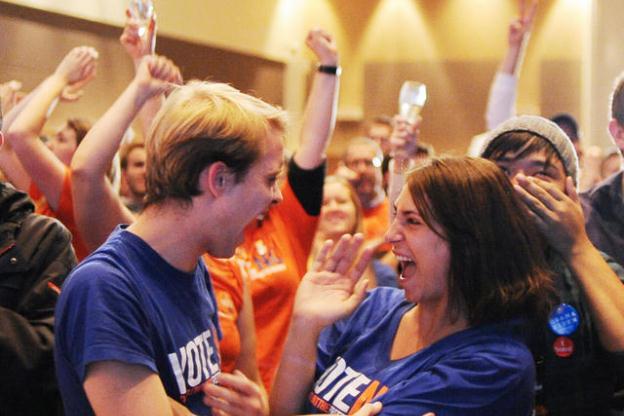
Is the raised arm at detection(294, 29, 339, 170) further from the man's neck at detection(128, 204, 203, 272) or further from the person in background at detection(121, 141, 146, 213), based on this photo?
the person in background at detection(121, 141, 146, 213)

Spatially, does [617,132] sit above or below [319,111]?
above

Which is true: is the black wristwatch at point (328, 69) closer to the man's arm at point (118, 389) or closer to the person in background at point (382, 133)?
the man's arm at point (118, 389)

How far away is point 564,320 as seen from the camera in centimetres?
178

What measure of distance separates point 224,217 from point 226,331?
1.96 ft

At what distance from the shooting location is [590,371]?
1.78 m

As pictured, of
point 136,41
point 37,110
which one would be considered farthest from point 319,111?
point 37,110

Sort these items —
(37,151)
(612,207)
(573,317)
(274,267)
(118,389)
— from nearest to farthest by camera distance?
(118,389), (573,317), (612,207), (37,151), (274,267)

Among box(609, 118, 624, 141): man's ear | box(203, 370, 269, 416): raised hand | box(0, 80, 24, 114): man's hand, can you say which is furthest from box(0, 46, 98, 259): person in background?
box(609, 118, 624, 141): man's ear

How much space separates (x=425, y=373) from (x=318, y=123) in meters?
1.20

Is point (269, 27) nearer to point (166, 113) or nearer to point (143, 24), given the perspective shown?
point (143, 24)

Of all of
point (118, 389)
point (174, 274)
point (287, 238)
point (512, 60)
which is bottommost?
point (287, 238)

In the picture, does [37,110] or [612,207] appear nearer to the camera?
[612,207]

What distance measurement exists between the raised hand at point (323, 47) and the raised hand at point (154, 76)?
60 cm

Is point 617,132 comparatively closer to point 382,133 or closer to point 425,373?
point 425,373
